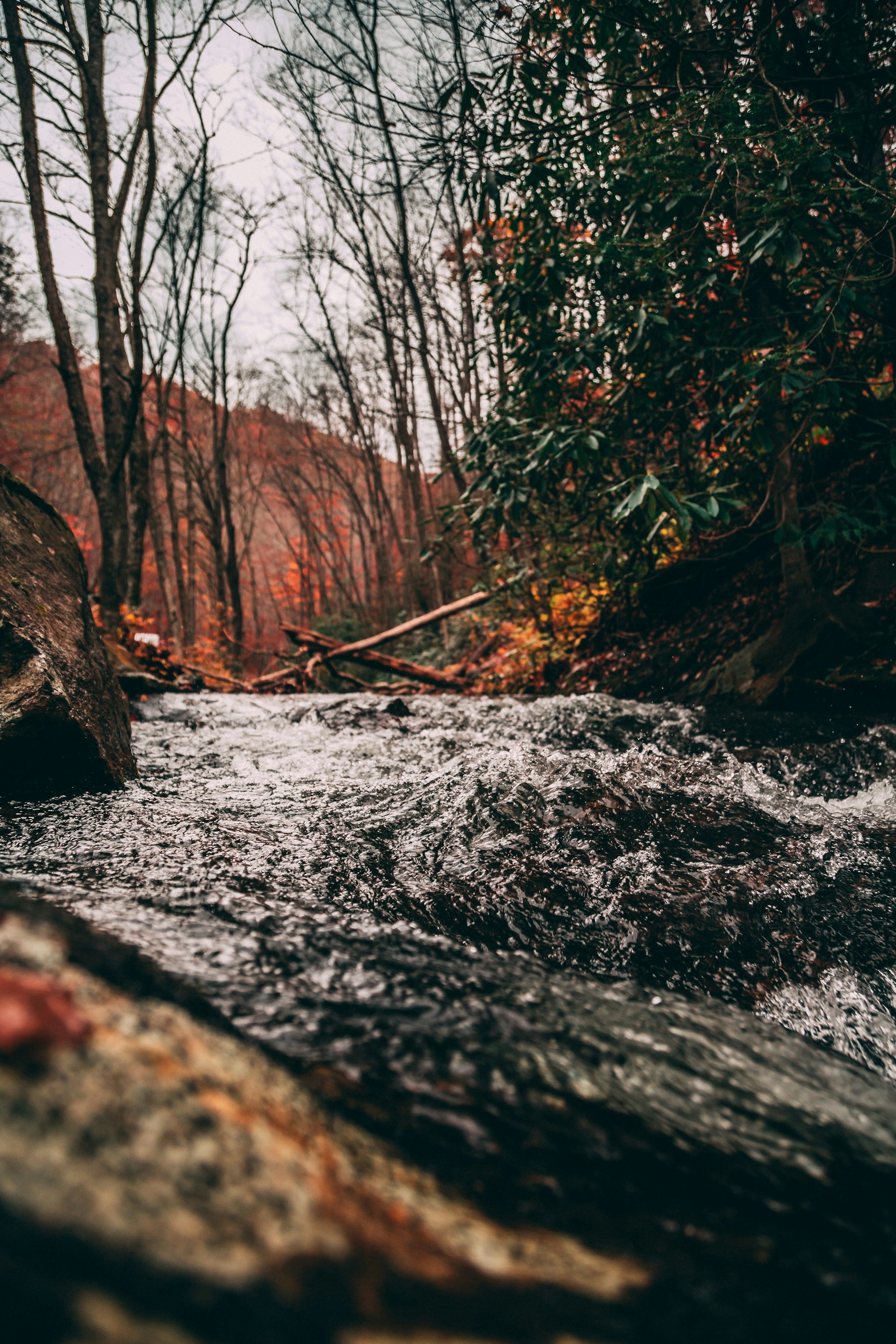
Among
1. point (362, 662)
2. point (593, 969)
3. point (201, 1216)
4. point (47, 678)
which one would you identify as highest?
point (47, 678)

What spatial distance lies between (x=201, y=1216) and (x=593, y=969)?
141 centimetres

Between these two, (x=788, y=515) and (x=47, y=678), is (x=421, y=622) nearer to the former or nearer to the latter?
(x=788, y=515)

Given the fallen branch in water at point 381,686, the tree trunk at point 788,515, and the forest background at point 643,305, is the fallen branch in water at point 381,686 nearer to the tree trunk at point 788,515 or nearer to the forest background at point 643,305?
the forest background at point 643,305

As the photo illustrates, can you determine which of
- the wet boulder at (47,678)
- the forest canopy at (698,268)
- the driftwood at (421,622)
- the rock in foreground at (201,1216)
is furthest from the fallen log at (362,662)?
the rock in foreground at (201,1216)

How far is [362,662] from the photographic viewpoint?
900cm

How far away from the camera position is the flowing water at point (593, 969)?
89cm

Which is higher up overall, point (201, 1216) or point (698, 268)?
point (698, 268)

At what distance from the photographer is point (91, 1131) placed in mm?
560

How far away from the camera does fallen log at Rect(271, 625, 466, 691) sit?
8914 millimetres

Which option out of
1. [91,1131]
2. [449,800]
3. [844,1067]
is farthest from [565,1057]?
[449,800]

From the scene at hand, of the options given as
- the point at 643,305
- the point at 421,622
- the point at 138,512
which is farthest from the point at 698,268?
the point at 138,512

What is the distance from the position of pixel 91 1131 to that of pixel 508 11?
533cm

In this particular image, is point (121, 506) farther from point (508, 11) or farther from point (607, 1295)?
point (607, 1295)

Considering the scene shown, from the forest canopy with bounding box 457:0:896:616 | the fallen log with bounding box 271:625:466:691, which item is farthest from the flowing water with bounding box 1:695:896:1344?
the fallen log with bounding box 271:625:466:691
